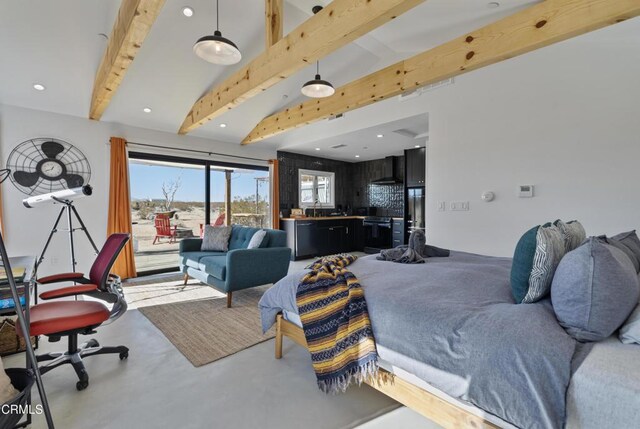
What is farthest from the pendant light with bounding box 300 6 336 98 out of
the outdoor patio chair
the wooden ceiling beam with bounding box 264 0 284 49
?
the outdoor patio chair

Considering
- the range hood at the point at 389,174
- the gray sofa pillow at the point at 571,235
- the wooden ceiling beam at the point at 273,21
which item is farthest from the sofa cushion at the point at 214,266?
the range hood at the point at 389,174

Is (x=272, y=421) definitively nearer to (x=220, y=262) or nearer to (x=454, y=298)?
(x=454, y=298)

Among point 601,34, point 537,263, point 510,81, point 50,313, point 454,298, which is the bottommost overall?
point 50,313

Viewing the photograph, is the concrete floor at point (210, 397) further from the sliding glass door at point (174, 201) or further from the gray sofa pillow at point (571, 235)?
the sliding glass door at point (174, 201)

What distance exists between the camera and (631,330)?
1.10 meters

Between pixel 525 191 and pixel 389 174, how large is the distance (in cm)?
410

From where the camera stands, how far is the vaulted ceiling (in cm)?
295

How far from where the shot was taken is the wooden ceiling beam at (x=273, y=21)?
2941 mm

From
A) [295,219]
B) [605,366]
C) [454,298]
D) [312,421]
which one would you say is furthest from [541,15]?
[295,219]

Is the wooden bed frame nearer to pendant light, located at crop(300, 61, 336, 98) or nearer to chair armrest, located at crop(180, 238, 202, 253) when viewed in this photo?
pendant light, located at crop(300, 61, 336, 98)

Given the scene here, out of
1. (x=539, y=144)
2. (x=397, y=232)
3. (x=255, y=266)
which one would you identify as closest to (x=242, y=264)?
(x=255, y=266)

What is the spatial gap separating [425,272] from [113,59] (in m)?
3.49

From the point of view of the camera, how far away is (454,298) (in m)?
1.53

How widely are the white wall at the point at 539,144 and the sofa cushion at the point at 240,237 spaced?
2538mm
